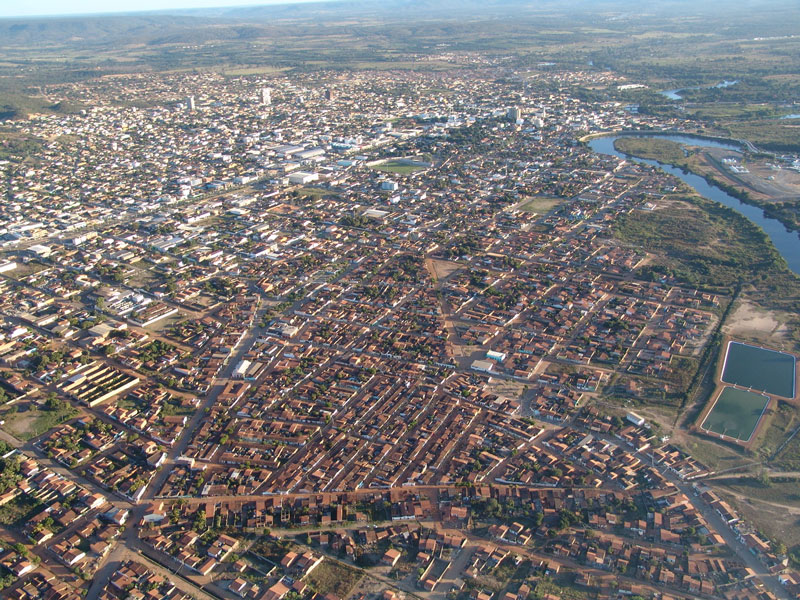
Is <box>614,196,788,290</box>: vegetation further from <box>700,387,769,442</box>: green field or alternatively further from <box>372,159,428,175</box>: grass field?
<box>372,159,428,175</box>: grass field

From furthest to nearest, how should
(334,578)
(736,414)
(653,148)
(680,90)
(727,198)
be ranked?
(680,90) → (653,148) → (727,198) → (736,414) → (334,578)

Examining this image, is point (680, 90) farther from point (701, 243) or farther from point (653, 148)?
point (701, 243)

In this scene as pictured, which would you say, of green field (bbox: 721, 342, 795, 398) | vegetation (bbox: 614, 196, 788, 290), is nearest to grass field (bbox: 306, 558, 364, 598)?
green field (bbox: 721, 342, 795, 398)

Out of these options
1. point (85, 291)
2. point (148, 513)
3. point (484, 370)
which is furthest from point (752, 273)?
point (85, 291)

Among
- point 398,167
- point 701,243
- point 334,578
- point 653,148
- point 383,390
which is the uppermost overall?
point 334,578

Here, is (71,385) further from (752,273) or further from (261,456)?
(752,273)

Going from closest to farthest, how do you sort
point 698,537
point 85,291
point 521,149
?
point 698,537 < point 85,291 < point 521,149

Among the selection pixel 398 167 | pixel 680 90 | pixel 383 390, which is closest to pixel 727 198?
pixel 398 167
